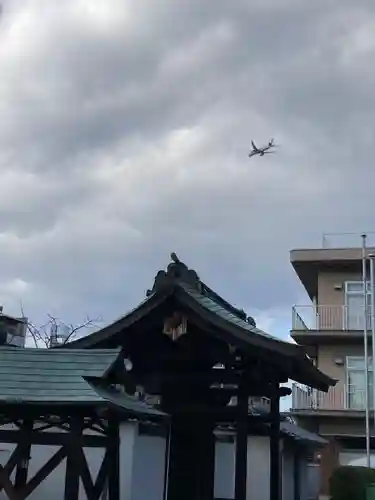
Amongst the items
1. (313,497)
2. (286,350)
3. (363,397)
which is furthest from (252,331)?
(313,497)

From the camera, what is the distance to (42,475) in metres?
10.1

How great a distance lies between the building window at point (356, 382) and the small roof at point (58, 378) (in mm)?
21795

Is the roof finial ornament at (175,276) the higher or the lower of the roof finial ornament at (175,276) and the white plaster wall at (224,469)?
the higher

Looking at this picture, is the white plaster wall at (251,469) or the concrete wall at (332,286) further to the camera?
the concrete wall at (332,286)

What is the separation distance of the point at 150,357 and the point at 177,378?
2.15 feet

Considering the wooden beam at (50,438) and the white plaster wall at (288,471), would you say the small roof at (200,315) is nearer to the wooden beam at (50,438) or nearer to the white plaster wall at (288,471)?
the wooden beam at (50,438)

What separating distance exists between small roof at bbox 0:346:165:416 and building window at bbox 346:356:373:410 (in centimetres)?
2180

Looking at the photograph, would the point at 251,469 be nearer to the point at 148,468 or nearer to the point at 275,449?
the point at 148,468

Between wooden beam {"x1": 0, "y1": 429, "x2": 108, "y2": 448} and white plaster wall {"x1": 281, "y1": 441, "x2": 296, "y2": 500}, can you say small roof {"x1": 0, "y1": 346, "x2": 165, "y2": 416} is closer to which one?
wooden beam {"x1": 0, "y1": 429, "x2": 108, "y2": 448}

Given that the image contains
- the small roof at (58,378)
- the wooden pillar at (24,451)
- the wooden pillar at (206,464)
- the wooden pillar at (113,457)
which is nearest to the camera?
the small roof at (58,378)

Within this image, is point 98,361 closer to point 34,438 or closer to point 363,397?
point 34,438

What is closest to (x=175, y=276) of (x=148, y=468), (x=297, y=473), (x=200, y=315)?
(x=200, y=315)

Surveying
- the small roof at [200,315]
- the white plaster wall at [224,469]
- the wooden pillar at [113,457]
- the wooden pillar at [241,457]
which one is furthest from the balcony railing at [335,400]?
the wooden pillar at [113,457]

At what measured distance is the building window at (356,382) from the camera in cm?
3139
